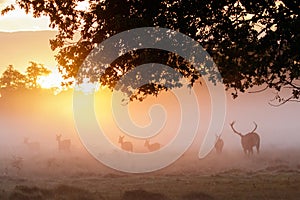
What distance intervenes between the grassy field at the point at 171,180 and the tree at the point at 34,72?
3665 inches

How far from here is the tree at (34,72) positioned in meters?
132

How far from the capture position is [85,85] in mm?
22125

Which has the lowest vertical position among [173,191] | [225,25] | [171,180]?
[173,191]

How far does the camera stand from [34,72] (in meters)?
132

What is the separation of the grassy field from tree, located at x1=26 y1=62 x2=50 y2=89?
9308 centimetres

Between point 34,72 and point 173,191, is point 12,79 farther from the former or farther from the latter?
point 173,191

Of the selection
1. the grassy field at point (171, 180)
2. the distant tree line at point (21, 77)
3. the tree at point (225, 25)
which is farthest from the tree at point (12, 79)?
the tree at point (225, 25)

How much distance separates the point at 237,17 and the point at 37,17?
6459 millimetres

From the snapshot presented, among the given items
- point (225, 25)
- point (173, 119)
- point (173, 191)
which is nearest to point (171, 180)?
point (173, 191)

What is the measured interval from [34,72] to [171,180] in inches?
4315

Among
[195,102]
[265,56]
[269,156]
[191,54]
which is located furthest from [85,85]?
[195,102]

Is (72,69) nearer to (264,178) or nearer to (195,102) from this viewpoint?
(264,178)

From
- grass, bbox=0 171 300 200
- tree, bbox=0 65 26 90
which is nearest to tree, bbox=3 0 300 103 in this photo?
grass, bbox=0 171 300 200

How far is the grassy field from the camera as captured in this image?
65.2 feet
